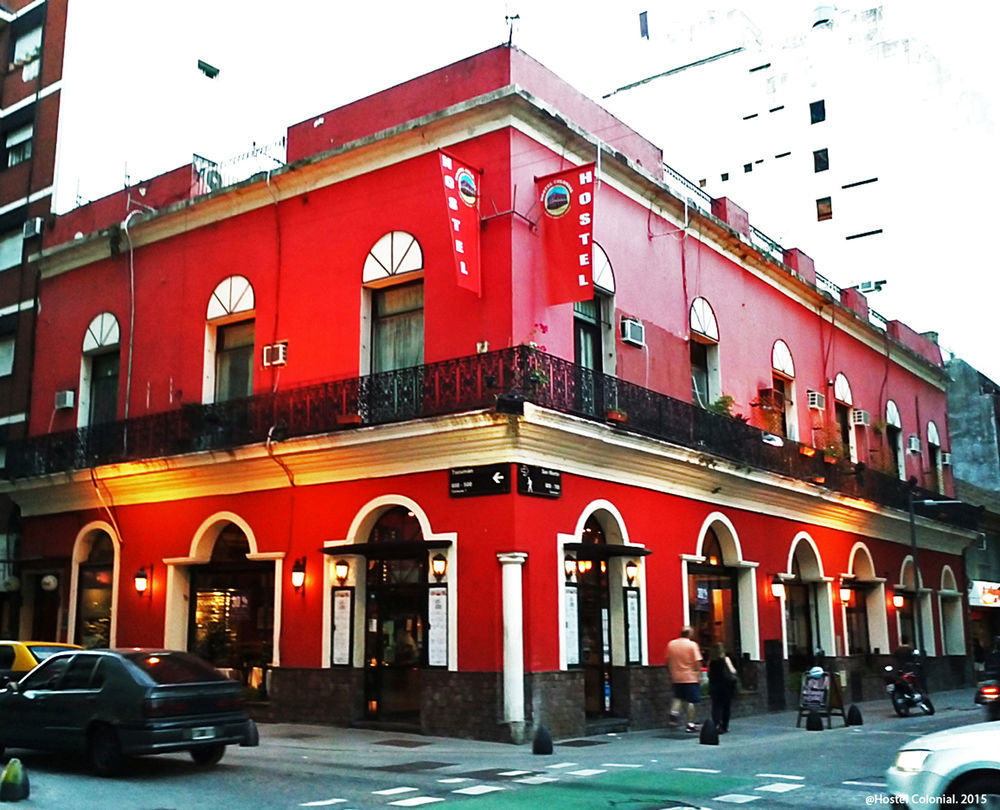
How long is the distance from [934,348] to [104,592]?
2773cm

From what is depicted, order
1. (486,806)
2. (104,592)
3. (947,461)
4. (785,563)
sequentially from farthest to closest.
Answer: (947,461) → (785,563) → (104,592) → (486,806)

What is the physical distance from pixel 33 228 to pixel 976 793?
82.5 feet

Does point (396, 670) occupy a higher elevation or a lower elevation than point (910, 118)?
lower

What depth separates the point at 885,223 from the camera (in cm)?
4078

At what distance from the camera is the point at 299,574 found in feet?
61.1

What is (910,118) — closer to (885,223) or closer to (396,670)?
(885,223)

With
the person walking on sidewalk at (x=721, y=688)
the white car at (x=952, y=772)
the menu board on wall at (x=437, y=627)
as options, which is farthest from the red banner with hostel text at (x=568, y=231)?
the white car at (x=952, y=772)

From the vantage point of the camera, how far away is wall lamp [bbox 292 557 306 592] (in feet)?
61.1

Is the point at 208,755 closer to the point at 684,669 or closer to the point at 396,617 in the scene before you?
the point at 396,617

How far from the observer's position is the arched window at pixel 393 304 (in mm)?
18453

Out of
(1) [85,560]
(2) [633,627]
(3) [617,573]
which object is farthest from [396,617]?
(1) [85,560]

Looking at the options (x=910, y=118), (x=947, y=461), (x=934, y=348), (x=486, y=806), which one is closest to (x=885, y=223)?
(x=910, y=118)

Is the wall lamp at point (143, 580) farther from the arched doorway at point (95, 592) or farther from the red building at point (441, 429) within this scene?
the arched doorway at point (95, 592)

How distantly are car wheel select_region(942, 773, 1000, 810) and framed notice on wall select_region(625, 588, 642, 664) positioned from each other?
11.0m
